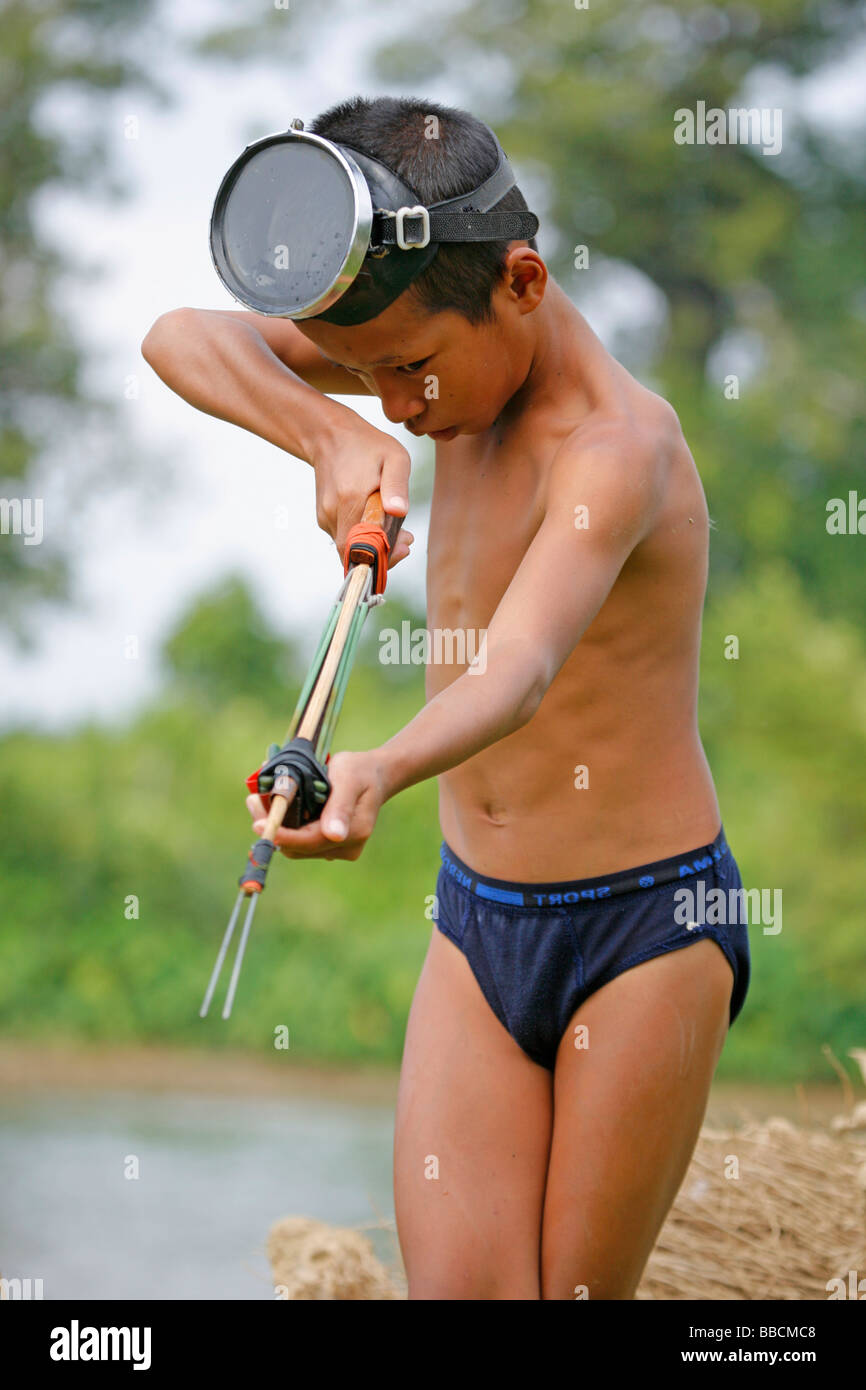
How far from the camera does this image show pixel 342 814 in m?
1.11

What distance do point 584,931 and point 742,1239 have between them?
1.42 m

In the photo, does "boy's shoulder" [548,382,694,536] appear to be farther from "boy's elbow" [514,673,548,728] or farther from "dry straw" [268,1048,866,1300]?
"dry straw" [268,1048,866,1300]

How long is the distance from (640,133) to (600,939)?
22.0 ft

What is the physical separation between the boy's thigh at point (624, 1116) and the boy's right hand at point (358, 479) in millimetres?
659

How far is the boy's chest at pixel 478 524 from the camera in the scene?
1.77 metres

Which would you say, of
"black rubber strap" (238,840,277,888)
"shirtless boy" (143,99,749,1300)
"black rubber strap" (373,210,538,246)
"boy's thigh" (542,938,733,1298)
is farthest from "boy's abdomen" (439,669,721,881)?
"black rubber strap" (238,840,277,888)

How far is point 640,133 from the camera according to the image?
7.62m

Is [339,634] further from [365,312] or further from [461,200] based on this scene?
[461,200]

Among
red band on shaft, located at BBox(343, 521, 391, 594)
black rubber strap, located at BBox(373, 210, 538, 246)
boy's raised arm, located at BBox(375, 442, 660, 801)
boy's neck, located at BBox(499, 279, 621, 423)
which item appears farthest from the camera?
boy's neck, located at BBox(499, 279, 621, 423)

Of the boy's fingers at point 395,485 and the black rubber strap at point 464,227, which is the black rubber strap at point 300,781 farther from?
the black rubber strap at point 464,227

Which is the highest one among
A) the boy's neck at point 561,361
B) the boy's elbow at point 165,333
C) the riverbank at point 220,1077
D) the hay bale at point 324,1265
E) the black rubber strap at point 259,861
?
the boy's elbow at point 165,333

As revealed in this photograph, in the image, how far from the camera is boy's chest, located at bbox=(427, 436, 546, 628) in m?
1.77

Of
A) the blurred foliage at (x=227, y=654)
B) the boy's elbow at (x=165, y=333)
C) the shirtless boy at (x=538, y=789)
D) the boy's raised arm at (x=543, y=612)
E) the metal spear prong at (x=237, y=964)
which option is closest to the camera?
the metal spear prong at (x=237, y=964)

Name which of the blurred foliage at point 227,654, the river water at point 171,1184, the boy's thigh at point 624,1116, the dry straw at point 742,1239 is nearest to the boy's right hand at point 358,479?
the boy's thigh at point 624,1116
